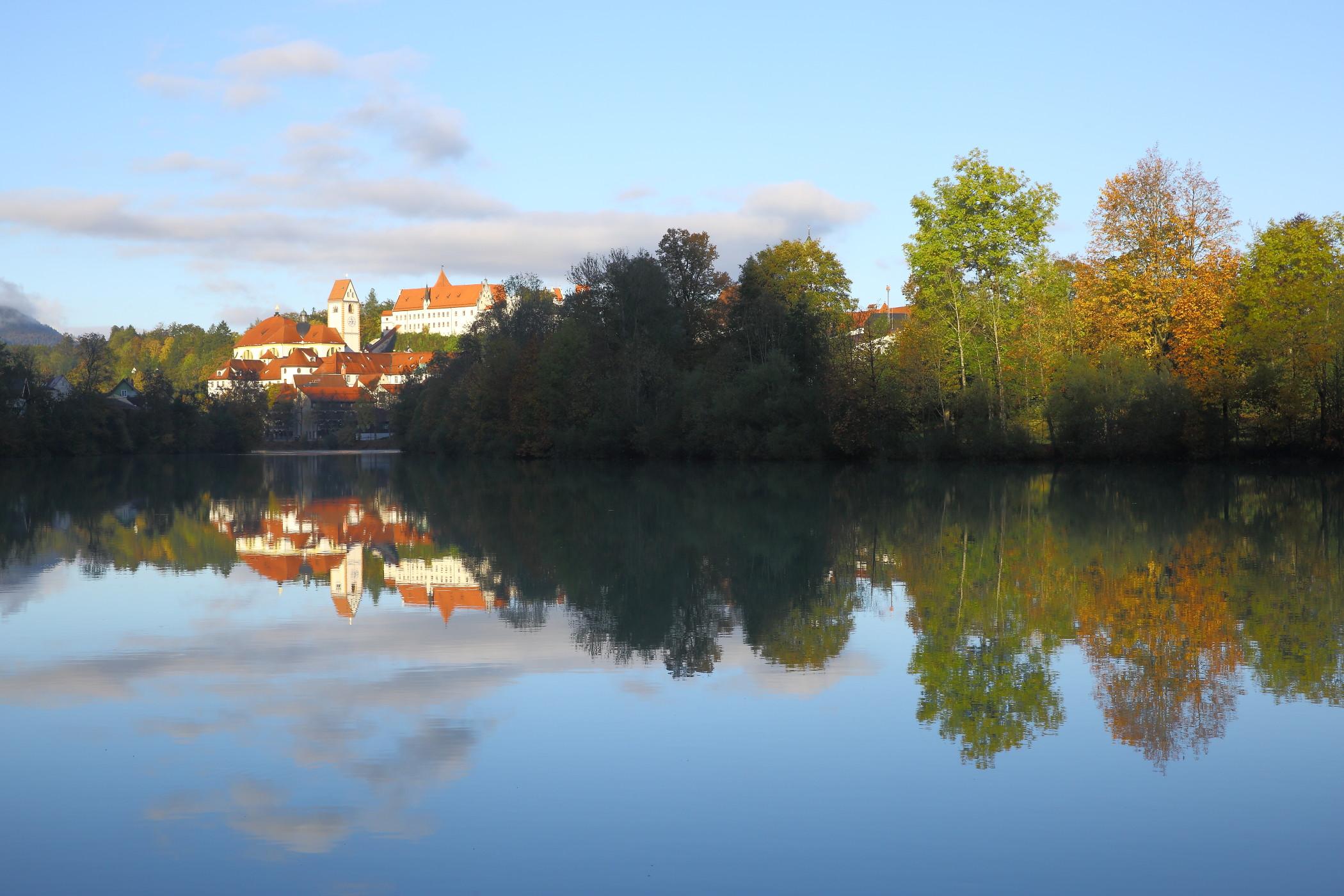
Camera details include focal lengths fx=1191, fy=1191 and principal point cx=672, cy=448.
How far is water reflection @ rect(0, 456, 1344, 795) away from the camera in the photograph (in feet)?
25.5

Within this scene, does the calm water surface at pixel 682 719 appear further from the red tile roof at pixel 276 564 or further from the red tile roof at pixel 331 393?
the red tile roof at pixel 331 393

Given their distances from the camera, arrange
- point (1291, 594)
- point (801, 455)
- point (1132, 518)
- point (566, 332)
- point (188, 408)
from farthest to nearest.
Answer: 1. point (188, 408)
2. point (566, 332)
3. point (801, 455)
4. point (1132, 518)
5. point (1291, 594)

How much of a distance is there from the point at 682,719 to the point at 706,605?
4749mm

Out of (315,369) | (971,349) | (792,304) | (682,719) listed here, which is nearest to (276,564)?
(682,719)

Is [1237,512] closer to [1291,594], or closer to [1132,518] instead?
[1132,518]

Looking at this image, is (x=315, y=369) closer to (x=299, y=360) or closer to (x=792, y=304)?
(x=299, y=360)

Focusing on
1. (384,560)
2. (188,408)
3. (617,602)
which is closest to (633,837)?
(617,602)

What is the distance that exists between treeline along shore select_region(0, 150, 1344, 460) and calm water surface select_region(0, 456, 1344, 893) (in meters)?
26.3

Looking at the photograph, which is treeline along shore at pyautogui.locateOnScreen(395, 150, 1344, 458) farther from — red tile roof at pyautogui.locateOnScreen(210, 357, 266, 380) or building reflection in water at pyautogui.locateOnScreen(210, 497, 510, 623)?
red tile roof at pyautogui.locateOnScreen(210, 357, 266, 380)

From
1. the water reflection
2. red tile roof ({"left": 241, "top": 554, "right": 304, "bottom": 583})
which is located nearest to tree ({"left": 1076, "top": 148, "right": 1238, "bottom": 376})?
the water reflection

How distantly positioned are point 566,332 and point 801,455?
17.4 meters

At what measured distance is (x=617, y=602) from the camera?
12.9 meters

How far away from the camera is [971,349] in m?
47.9

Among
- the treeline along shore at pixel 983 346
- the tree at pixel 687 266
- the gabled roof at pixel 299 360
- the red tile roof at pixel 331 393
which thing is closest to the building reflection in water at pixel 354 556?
the treeline along shore at pixel 983 346
